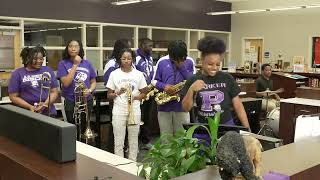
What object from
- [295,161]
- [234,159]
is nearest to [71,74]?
[295,161]

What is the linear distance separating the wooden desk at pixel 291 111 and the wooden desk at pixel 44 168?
11.5 ft

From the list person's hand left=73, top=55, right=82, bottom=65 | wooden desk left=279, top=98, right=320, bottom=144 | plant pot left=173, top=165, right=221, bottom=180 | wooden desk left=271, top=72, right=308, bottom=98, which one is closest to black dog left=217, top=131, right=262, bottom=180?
plant pot left=173, top=165, right=221, bottom=180

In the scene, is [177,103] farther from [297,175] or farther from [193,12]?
[193,12]

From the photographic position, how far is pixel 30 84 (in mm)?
3701

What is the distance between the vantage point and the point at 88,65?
429 centimetres

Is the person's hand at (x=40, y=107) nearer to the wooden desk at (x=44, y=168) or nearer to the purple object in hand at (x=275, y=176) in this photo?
the wooden desk at (x=44, y=168)

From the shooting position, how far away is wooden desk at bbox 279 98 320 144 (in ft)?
15.1

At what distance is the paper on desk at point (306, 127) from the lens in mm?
2229

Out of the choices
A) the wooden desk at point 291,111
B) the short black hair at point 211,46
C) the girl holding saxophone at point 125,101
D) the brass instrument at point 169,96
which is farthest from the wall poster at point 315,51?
the short black hair at point 211,46

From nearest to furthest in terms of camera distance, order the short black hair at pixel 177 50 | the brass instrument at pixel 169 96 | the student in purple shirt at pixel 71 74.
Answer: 1. the short black hair at pixel 177 50
2. the brass instrument at pixel 169 96
3. the student in purple shirt at pixel 71 74

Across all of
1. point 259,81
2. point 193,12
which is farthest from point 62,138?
point 193,12

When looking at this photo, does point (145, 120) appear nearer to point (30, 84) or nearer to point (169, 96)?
point (169, 96)

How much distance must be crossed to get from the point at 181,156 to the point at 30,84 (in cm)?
261

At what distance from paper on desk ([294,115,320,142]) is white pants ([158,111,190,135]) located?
5.53 ft
